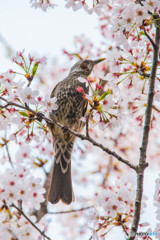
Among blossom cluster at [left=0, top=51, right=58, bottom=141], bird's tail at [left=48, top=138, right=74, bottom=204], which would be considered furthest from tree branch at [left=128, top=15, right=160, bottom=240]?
bird's tail at [left=48, top=138, right=74, bottom=204]

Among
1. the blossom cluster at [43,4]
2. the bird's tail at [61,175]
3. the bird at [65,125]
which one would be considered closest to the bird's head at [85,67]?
the bird at [65,125]

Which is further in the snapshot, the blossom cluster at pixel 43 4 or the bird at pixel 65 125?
the bird at pixel 65 125

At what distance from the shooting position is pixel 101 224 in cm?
221

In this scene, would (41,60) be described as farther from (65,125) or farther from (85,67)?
(85,67)

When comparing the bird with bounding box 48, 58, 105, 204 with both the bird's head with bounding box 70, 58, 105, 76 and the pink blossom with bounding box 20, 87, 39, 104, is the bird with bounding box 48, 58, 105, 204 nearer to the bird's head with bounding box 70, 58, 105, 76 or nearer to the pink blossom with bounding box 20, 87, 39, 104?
the bird's head with bounding box 70, 58, 105, 76

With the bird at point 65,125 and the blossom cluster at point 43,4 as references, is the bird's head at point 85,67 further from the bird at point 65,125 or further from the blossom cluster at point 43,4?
the blossom cluster at point 43,4

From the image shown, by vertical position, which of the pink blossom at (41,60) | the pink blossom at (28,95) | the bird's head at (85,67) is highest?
the bird's head at (85,67)

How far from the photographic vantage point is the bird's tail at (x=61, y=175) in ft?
10.3

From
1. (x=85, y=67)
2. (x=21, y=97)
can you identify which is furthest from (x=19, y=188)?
(x=85, y=67)

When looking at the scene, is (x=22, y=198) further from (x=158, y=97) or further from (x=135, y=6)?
(x=135, y=6)

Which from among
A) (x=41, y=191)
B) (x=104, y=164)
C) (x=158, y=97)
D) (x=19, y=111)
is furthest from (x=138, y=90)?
(x=104, y=164)

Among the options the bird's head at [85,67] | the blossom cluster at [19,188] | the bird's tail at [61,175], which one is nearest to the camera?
the blossom cluster at [19,188]

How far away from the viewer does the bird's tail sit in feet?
10.3

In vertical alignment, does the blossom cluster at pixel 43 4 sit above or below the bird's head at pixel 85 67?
below
